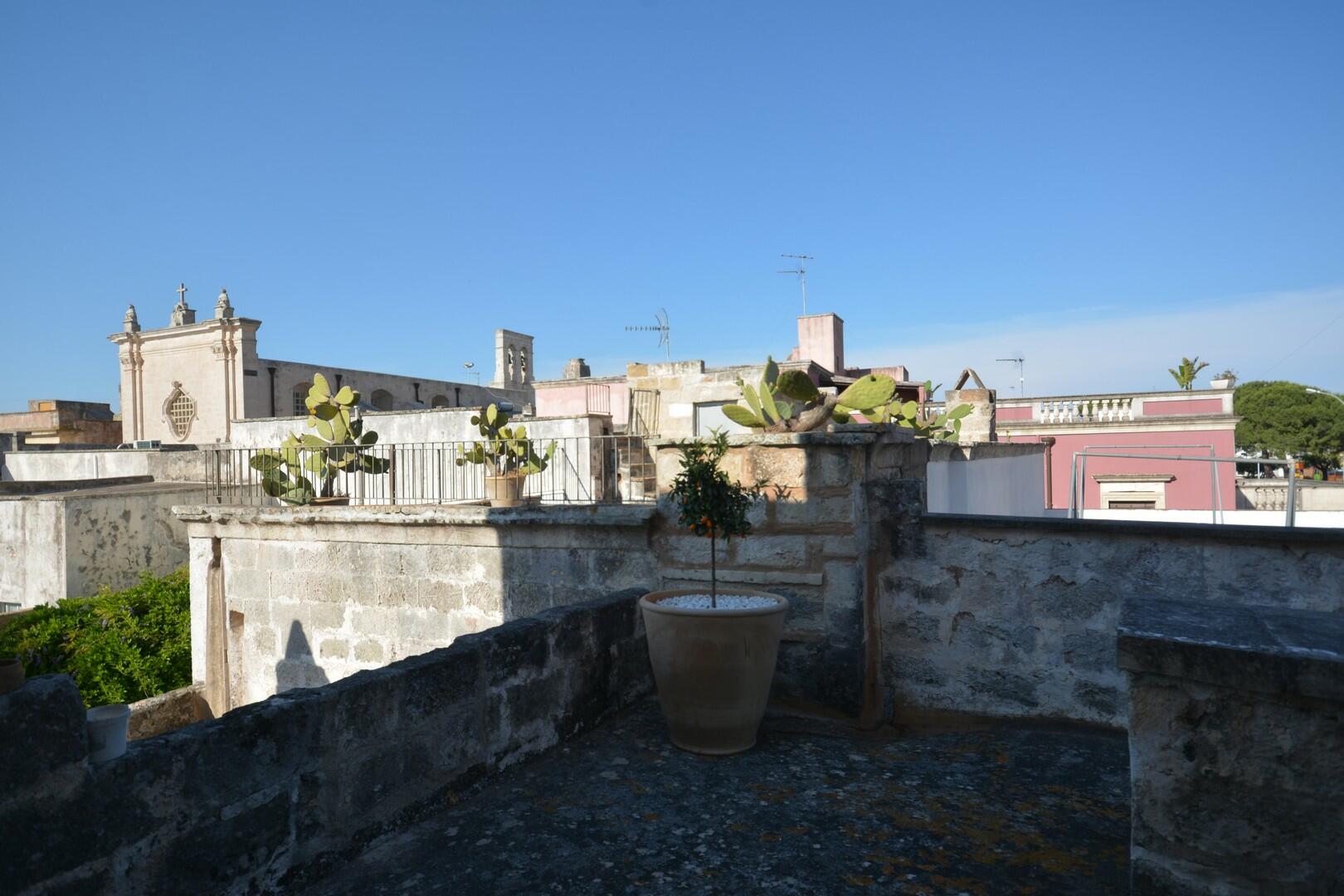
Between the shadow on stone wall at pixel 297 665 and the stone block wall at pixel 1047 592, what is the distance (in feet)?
18.6

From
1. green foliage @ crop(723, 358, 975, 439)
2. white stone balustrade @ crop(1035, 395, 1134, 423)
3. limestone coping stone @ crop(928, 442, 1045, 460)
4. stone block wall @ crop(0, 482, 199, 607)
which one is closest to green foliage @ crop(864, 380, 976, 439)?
limestone coping stone @ crop(928, 442, 1045, 460)

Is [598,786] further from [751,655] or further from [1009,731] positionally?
[1009,731]

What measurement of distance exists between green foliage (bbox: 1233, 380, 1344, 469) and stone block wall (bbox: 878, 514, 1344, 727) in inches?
1954

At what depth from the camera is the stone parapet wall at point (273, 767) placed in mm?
2162

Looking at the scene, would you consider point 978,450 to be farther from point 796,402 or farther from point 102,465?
point 102,465

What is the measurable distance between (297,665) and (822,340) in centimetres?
1558

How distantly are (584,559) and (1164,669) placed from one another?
4376mm

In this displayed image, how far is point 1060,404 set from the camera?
22000mm

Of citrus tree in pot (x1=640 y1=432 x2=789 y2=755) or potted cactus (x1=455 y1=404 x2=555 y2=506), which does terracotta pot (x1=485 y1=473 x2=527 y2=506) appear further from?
citrus tree in pot (x1=640 y1=432 x2=789 y2=755)

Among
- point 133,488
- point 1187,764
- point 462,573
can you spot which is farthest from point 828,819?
point 133,488

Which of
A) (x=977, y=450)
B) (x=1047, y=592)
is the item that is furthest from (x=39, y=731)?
(x=977, y=450)

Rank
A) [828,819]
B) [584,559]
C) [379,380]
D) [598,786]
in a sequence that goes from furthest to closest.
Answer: [379,380]
[584,559]
[598,786]
[828,819]

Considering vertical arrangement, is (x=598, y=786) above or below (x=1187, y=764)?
below

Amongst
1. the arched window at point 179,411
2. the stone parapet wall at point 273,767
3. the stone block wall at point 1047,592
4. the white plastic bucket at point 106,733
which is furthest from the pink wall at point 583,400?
the white plastic bucket at point 106,733
